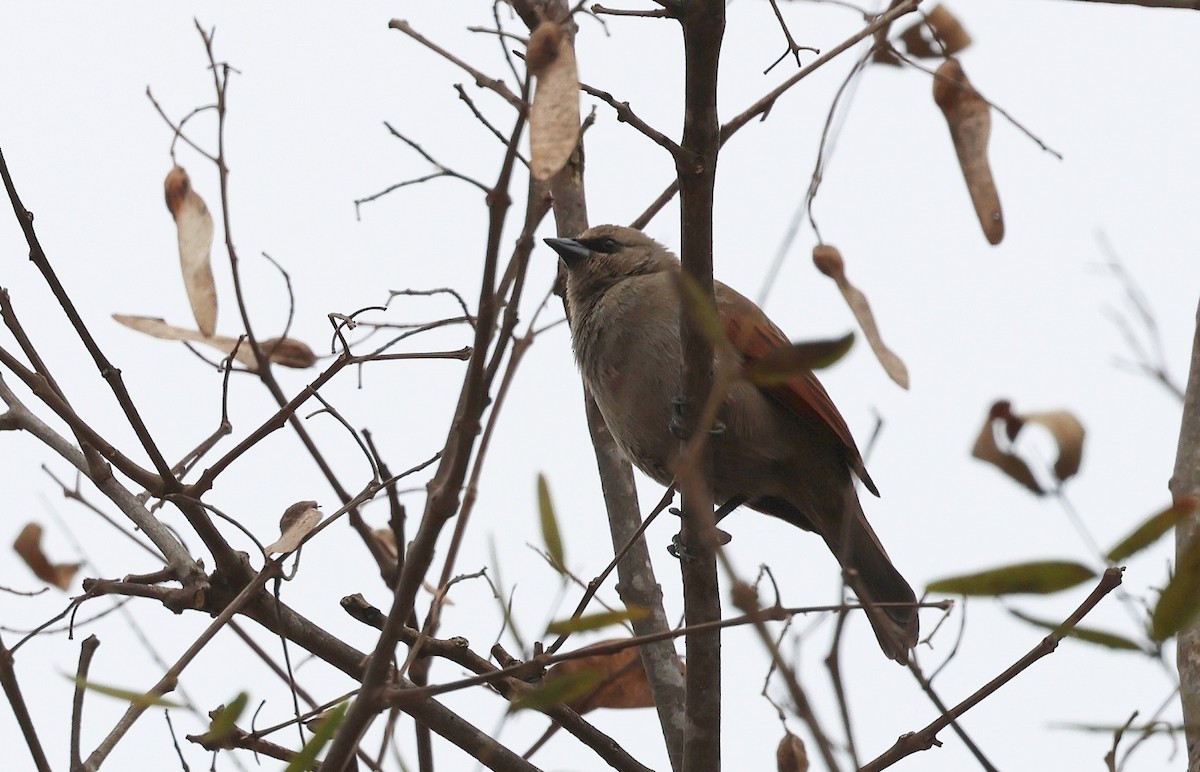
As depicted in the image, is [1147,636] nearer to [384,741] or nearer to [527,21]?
[384,741]

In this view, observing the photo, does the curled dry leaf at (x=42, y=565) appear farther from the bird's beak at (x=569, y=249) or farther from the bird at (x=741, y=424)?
the bird's beak at (x=569, y=249)

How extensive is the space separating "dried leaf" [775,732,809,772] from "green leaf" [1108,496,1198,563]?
5.29 feet

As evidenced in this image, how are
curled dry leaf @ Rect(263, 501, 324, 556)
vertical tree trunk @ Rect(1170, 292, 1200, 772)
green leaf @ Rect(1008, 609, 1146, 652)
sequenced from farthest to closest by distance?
vertical tree trunk @ Rect(1170, 292, 1200, 772) < curled dry leaf @ Rect(263, 501, 324, 556) < green leaf @ Rect(1008, 609, 1146, 652)

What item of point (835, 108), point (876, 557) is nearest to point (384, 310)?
point (835, 108)

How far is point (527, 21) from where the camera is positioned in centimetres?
322

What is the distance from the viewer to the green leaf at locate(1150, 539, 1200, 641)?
5.21ft

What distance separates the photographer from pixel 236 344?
2.84 metres

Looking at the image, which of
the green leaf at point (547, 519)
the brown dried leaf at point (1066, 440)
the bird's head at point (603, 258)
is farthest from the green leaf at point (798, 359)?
the bird's head at point (603, 258)

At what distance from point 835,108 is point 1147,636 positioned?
1197mm

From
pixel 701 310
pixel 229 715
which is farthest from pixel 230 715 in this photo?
pixel 701 310

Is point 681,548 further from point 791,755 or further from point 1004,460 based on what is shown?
point 1004,460

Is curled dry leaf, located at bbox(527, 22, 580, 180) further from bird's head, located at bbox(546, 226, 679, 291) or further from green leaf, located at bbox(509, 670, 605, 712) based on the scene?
bird's head, located at bbox(546, 226, 679, 291)

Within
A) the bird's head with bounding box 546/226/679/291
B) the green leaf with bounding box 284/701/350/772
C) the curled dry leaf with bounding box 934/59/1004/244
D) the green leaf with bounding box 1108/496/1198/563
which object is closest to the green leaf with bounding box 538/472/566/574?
the green leaf with bounding box 284/701/350/772

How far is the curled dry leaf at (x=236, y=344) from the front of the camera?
9.68 ft
